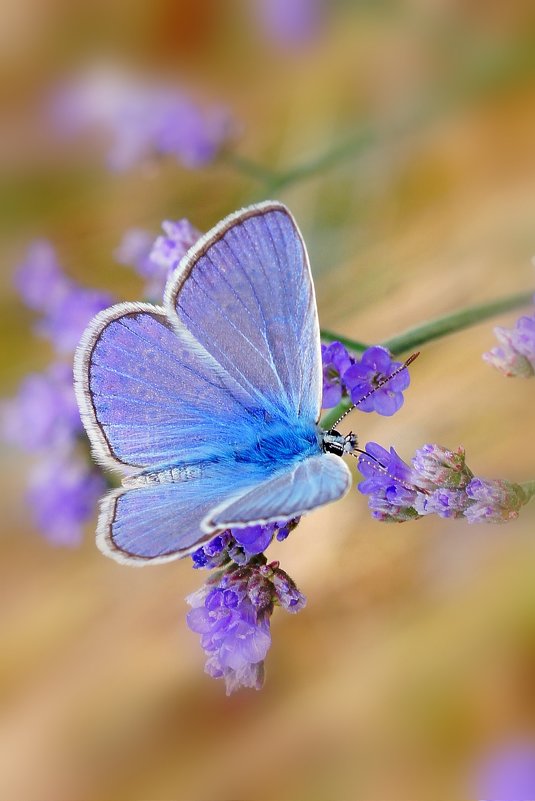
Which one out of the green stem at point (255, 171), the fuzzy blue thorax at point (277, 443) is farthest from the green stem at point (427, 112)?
the fuzzy blue thorax at point (277, 443)

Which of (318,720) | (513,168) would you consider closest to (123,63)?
(513,168)

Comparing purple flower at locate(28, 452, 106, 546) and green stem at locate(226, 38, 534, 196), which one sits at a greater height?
green stem at locate(226, 38, 534, 196)

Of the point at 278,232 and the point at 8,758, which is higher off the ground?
the point at 278,232

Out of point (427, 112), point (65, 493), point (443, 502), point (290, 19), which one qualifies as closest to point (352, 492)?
point (65, 493)

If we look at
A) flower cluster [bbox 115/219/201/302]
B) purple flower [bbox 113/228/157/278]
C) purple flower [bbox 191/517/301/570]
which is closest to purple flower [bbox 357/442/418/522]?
purple flower [bbox 191/517/301/570]

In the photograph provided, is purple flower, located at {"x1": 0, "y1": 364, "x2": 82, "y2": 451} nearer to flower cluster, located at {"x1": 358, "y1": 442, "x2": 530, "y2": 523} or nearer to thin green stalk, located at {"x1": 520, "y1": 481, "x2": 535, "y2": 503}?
flower cluster, located at {"x1": 358, "y1": 442, "x2": 530, "y2": 523}

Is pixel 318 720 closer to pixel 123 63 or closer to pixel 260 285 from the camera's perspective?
pixel 260 285
